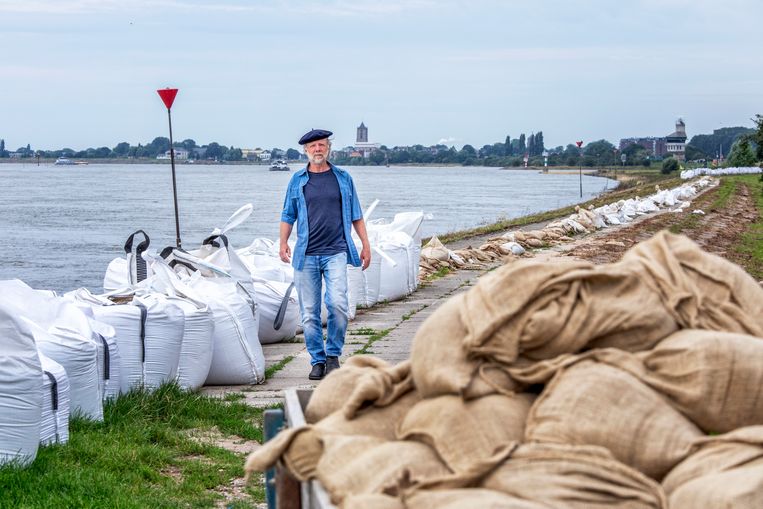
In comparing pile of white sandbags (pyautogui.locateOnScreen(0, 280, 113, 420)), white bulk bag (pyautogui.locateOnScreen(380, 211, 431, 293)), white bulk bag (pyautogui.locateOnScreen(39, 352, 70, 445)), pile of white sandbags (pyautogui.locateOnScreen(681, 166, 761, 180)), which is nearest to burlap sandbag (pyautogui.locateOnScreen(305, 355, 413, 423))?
white bulk bag (pyautogui.locateOnScreen(39, 352, 70, 445))

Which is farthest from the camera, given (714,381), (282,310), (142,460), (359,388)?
(282,310)

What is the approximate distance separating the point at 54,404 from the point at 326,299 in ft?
9.87

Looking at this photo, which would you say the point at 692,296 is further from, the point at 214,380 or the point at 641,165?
the point at 641,165

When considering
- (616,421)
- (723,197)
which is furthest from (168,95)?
(723,197)

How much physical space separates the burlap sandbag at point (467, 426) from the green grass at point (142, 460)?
2.74 meters

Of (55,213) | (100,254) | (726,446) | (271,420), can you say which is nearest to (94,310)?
(271,420)

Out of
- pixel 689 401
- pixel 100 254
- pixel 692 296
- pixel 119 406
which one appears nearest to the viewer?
pixel 689 401

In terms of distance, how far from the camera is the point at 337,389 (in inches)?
156

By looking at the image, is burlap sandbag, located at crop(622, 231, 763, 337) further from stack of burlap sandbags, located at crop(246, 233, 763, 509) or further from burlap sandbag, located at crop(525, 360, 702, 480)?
burlap sandbag, located at crop(525, 360, 702, 480)

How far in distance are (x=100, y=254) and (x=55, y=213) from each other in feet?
78.2

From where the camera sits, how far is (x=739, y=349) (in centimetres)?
324

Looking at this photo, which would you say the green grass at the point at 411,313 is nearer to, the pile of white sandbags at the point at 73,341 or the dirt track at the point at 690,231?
the pile of white sandbags at the point at 73,341

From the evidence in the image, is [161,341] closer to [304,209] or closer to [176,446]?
[176,446]

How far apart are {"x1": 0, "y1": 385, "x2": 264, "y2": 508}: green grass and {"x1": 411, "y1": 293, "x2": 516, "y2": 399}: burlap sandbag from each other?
265 cm
